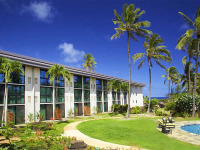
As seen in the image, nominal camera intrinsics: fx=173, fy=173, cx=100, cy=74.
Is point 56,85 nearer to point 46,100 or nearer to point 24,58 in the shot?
point 46,100

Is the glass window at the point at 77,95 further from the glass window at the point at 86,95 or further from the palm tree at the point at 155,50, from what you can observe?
the palm tree at the point at 155,50

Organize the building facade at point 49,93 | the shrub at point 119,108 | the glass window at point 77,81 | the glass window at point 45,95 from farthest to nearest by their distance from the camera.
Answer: the shrub at point 119,108 → the glass window at point 77,81 → the glass window at point 45,95 → the building facade at point 49,93

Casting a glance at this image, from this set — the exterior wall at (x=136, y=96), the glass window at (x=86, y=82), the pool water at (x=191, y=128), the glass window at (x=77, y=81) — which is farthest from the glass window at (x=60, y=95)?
the exterior wall at (x=136, y=96)

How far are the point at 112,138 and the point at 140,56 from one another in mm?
19177

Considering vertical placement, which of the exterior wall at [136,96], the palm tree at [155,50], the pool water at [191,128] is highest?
the palm tree at [155,50]

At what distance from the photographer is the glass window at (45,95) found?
22.7 meters

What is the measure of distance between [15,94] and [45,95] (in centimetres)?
433

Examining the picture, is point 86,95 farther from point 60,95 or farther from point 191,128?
point 191,128

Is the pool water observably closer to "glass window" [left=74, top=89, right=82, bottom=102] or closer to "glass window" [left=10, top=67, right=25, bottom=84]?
"glass window" [left=74, top=89, right=82, bottom=102]

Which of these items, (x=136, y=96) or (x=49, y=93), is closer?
(x=49, y=93)

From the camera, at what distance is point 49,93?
23797 mm

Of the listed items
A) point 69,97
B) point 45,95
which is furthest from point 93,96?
point 45,95

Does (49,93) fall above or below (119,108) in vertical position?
above

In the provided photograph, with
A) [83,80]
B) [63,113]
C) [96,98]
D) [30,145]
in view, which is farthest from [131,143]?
[96,98]
